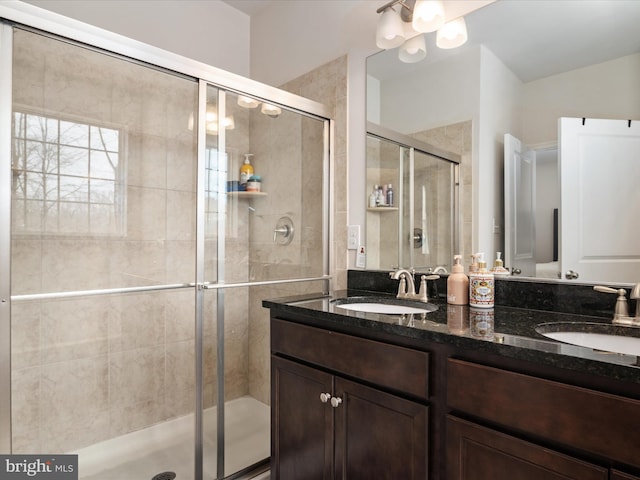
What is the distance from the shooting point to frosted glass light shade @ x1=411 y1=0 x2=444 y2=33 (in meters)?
1.62

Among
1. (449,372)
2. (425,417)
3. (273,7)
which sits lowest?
(425,417)

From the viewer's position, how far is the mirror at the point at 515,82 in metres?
1.26

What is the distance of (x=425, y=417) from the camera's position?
3.40 ft

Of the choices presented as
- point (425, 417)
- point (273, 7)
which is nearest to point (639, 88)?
point (425, 417)

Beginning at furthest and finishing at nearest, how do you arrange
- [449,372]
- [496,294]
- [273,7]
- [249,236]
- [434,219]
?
1. [273,7]
2. [249,236]
3. [434,219]
4. [496,294]
5. [449,372]

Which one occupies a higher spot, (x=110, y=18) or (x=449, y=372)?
(x=110, y=18)

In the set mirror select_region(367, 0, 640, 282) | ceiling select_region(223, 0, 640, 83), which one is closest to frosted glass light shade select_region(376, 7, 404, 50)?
mirror select_region(367, 0, 640, 282)

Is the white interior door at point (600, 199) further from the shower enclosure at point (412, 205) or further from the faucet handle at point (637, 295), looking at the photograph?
the shower enclosure at point (412, 205)

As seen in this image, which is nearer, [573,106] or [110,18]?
[573,106]

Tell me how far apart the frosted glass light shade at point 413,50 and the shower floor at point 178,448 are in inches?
70.2

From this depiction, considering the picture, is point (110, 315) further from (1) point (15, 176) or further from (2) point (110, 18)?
(2) point (110, 18)

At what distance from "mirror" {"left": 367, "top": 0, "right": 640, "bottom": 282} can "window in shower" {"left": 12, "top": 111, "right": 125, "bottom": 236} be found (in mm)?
1425

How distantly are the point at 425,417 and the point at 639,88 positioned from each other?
1.20 meters

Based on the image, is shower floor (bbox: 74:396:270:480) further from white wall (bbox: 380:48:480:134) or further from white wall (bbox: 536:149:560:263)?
white wall (bbox: 380:48:480:134)
